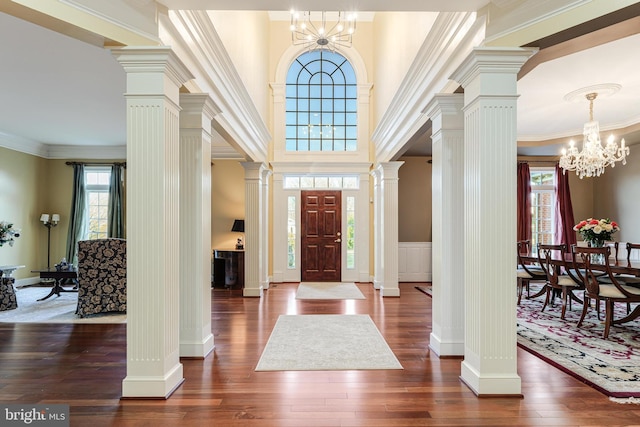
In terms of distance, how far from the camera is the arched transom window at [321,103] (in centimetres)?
866

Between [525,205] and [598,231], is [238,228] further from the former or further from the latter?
[525,205]

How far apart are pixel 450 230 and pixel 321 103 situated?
596cm

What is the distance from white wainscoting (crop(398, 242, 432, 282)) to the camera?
8289 mm

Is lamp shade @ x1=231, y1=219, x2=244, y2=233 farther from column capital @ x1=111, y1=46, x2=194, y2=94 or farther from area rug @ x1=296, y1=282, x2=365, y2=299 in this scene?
column capital @ x1=111, y1=46, x2=194, y2=94

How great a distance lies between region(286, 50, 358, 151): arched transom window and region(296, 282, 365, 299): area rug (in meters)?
3.12

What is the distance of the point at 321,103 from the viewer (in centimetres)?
873

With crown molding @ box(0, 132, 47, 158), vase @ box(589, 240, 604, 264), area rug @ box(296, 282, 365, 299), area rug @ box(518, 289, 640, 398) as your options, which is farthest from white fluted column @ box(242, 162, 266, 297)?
vase @ box(589, 240, 604, 264)

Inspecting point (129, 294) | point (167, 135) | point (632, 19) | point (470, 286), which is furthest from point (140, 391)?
point (632, 19)

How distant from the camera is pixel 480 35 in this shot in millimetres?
2795

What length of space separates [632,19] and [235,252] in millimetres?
6591

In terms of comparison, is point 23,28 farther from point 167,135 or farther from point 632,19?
point 632,19

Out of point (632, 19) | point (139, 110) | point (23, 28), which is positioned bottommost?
point (139, 110)

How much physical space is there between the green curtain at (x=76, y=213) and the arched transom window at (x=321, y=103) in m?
4.72

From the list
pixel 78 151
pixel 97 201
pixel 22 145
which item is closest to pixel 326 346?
pixel 97 201
